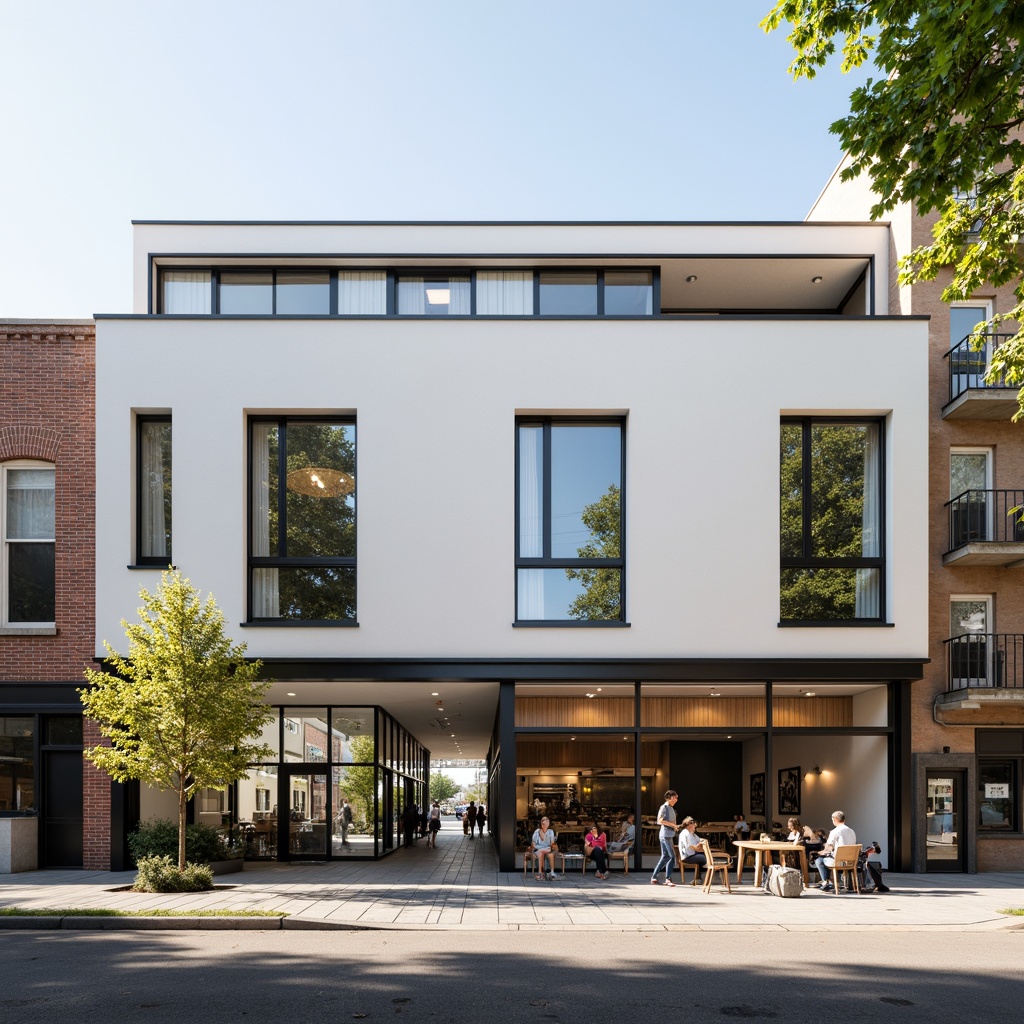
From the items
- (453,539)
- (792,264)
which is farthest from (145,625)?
(792,264)

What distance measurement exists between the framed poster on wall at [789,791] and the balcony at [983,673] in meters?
Result: 4.56

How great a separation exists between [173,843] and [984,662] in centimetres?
1561

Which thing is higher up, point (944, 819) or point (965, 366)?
point (965, 366)

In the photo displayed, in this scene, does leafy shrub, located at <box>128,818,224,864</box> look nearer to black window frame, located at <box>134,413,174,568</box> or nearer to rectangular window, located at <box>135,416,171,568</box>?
black window frame, located at <box>134,413,174,568</box>

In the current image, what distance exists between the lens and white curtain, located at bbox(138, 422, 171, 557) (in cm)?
1800

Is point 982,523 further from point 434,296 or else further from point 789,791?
point 434,296

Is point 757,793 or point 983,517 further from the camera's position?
point 757,793

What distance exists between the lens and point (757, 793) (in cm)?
2336

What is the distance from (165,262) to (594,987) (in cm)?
1652

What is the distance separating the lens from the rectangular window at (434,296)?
19.2 meters

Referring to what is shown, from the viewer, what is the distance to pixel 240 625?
1734 cm

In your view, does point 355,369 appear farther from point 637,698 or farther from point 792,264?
point 792,264

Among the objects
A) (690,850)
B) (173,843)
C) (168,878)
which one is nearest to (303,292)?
(173,843)

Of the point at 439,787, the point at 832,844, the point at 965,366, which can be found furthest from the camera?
the point at 439,787
